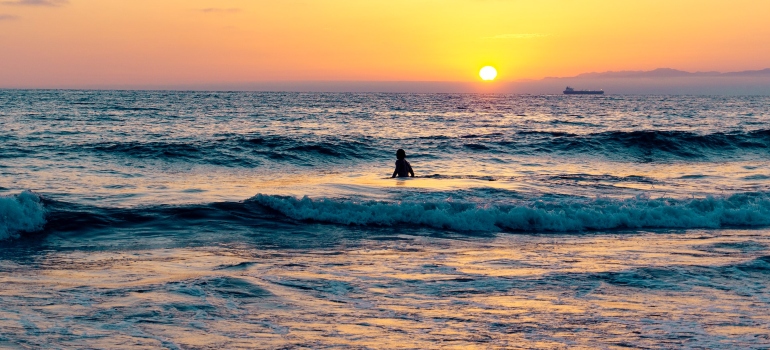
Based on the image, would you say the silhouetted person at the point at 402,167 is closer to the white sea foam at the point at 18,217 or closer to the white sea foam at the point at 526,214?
the white sea foam at the point at 526,214

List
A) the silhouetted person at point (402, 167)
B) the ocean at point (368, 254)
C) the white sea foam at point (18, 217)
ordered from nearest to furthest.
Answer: the ocean at point (368, 254) < the white sea foam at point (18, 217) < the silhouetted person at point (402, 167)

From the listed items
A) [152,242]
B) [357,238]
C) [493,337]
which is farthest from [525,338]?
[152,242]

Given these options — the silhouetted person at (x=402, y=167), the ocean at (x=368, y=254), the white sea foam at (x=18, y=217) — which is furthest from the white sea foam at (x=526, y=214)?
the silhouetted person at (x=402, y=167)

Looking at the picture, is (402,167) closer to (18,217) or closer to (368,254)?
(368,254)

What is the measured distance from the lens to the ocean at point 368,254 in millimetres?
6039

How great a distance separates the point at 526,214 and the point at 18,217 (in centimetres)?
887

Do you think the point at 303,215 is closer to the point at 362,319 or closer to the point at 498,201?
the point at 498,201

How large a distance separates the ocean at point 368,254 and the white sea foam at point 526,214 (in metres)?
0.05

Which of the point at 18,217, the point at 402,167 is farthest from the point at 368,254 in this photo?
the point at 402,167

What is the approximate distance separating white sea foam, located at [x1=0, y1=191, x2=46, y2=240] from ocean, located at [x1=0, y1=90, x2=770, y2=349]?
3 centimetres

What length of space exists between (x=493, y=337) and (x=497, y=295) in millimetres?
1401

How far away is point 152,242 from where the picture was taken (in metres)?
10.5

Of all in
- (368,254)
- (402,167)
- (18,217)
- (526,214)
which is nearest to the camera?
(368,254)

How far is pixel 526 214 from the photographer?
41.9 feet
